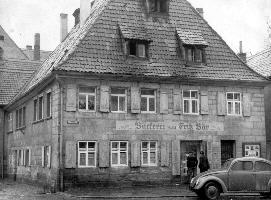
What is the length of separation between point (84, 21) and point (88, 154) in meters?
9.99

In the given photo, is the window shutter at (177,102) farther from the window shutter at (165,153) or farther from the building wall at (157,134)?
the window shutter at (165,153)

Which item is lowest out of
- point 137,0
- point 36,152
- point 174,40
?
point 36,152

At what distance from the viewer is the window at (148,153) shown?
2577 centimetres

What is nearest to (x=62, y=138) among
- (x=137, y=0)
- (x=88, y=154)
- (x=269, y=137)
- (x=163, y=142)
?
(x=88, y=154)

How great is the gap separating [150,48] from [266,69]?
1008cm

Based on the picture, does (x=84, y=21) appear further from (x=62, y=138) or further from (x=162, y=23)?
(x=62, y=138)

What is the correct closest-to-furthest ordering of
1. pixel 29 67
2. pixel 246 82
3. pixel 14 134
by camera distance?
1. pixel 246 82
2. pixel 14 134
3. pixel 29 67

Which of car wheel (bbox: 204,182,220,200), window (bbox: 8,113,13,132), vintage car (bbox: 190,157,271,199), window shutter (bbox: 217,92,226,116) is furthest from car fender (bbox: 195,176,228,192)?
window (bbox: 8,113,13,132)

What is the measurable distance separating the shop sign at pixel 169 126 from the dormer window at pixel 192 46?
363cm

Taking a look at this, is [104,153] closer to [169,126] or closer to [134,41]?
[169,126]

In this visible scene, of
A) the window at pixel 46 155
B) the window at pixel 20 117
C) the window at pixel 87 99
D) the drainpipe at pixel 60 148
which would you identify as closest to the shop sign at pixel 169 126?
the window at pixel 87 99

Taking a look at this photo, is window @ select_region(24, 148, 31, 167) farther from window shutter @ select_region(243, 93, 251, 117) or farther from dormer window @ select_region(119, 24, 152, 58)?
window shutter @ select_region(243, 93, 251, 117)

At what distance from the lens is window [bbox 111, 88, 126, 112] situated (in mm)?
25531

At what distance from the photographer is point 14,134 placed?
38.0 meters
